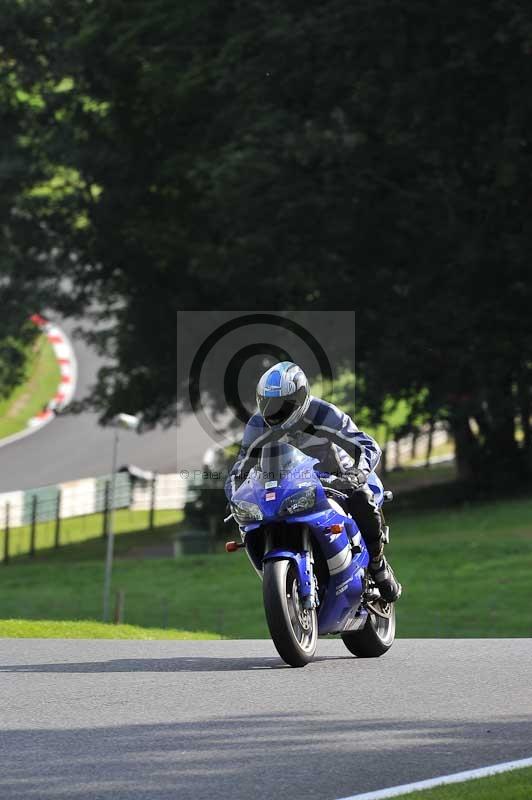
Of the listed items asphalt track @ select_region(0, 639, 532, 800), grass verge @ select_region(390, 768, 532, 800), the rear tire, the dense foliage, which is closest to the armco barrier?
the dense foliage

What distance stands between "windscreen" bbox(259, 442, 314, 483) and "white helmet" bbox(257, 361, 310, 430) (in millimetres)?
172

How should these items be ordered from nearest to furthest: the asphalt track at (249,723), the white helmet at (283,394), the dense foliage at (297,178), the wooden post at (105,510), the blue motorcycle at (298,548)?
the asphalt track at (249,723) < the blue motorcycle at (298,548) < the white helmet at (283,394) < the dense foliage at (297,178) < the wooden post at (105,510)

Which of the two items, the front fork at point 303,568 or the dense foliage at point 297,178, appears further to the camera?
the dense foliage at point 297,178

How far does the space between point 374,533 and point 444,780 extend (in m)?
4.29

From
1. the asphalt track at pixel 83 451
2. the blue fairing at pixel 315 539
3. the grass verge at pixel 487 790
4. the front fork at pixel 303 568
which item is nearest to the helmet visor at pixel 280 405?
the blue fairing at pixel 315 539

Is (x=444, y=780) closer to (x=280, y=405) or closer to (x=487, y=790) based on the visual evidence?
(x=487, y=790)

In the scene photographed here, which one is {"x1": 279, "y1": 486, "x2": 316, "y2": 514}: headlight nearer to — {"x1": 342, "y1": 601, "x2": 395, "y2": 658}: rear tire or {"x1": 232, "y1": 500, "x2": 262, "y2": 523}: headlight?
{"x1": 232, "y1": 500, "x2": 262, "y2": 523}: headlight

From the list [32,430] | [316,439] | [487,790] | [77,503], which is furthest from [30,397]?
[487,790]

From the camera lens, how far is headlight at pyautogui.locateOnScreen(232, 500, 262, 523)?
9953 millimetres

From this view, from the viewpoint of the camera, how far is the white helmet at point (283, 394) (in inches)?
395

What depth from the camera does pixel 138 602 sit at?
31203mm

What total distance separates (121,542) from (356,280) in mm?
11279

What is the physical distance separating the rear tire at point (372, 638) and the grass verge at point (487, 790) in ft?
14.4

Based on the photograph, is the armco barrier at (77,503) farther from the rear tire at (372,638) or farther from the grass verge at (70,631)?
the rear tire at (372,638)
